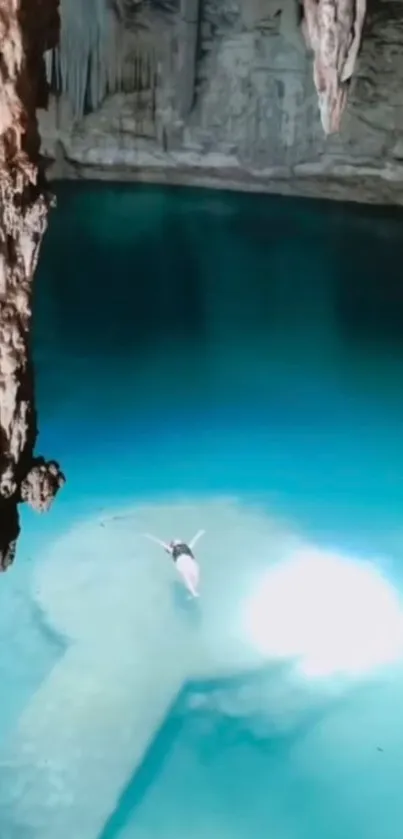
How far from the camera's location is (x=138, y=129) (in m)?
6.37

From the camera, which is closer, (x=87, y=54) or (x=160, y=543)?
(x=160, y=543)

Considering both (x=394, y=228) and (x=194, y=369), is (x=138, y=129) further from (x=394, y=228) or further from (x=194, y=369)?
(x=194, y=369)

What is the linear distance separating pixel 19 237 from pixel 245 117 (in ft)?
17.5

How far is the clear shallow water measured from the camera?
2801 millimetres

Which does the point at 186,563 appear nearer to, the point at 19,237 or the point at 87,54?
the point at 19,237

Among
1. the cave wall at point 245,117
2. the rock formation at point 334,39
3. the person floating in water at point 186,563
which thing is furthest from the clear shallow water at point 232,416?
the rock formation at point 334,39

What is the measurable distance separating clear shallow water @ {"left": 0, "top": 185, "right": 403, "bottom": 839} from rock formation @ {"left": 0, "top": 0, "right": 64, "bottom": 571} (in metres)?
1.67

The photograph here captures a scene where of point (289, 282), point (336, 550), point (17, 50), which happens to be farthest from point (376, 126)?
point (17, 50)

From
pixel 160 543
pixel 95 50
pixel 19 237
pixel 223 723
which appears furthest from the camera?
pixel 95 50

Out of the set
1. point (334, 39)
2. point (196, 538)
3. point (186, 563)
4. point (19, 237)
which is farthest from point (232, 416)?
point (19, 237)

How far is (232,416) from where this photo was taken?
4344mm

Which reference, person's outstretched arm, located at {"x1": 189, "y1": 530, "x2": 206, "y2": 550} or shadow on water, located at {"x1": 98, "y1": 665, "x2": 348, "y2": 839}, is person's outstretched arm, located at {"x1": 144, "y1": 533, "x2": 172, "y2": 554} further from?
shadow on water, located at {"x1": 98, "y1": 665, "x2": 348, "y2": 839}

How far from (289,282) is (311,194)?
124 cm

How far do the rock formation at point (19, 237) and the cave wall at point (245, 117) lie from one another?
5097mm
